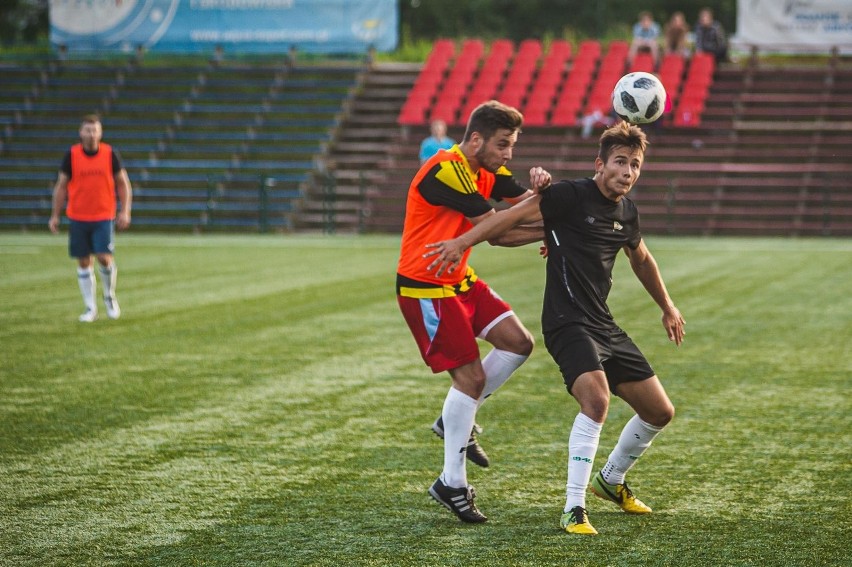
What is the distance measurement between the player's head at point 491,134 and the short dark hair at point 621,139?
1.43 ft

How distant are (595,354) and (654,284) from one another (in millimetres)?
682

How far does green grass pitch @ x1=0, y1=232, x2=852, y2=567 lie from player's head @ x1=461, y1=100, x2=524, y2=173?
1.63 meters

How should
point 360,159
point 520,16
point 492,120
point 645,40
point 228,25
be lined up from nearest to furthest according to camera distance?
point 492,120
point 360,159
point 645,40
point 228,25
point 520,16

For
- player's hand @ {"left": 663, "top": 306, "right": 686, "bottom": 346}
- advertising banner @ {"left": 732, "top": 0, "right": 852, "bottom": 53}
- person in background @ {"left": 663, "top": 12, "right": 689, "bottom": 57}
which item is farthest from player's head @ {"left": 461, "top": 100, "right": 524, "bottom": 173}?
advertising banner @ {"left": 732, "top": 0, "right": 852, "bottom": 53}

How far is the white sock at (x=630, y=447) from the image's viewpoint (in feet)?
18.2

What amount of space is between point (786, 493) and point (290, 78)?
28789 millimetres

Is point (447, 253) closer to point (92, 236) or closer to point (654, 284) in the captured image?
point (654, 284)

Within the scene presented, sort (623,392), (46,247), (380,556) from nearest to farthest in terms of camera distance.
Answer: (380,556) → (623,392) → (46,247)

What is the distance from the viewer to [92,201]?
12875mm

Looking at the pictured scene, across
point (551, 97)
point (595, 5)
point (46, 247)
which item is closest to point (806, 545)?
point (46, 247)

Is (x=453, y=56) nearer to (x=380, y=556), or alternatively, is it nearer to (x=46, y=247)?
(x=46, y=247)

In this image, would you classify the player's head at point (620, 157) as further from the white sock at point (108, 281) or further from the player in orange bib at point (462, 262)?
the white sock at point (108, 281)

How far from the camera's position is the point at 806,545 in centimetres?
493

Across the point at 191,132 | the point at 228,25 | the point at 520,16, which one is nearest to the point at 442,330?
the point at 191,132
